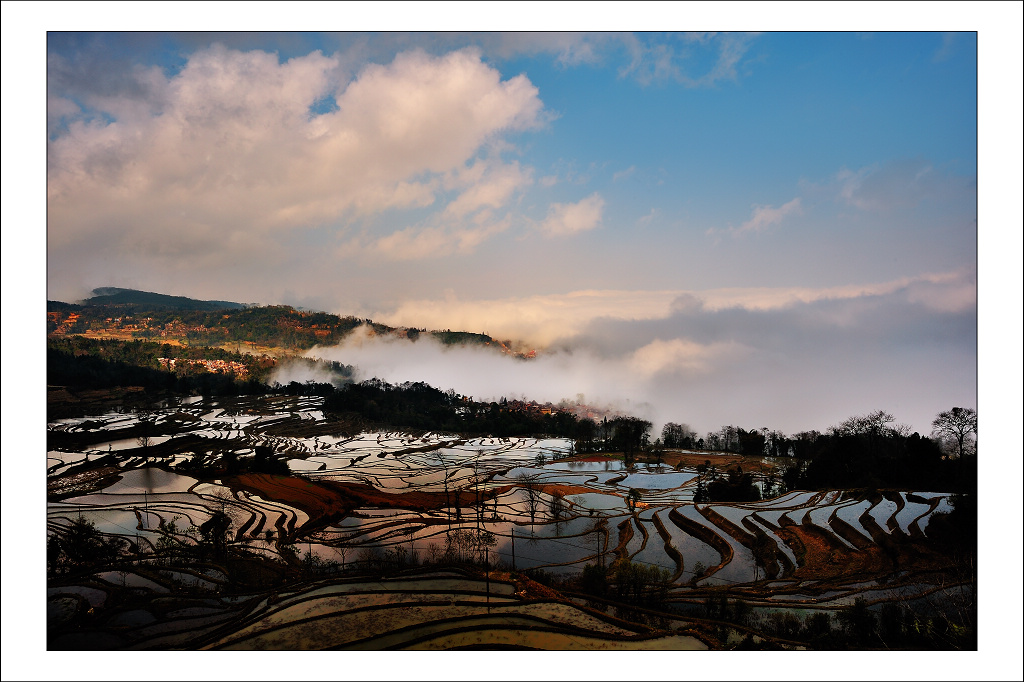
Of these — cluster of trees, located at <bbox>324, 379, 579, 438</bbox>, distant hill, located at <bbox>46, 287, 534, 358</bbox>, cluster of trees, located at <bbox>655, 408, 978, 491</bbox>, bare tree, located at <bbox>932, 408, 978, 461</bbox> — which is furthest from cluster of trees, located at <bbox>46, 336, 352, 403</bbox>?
bare tree, located at <bbox>932, 408, 978, 461</bbox>

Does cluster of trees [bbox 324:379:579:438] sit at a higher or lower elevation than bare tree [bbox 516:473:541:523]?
higher

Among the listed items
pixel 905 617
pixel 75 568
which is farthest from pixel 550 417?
pixel 75 568

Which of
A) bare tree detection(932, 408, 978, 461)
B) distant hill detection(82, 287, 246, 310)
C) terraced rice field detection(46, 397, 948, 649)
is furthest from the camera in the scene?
distant hill detection(82, 287, 246, 310)

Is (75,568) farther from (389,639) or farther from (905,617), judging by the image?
(905,617)

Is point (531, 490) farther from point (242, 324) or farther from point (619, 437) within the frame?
Result: point (242, 324)

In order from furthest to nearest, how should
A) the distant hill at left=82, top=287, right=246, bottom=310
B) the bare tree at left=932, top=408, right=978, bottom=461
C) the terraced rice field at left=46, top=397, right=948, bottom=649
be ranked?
1. the distant hill at left=82, top=287, right=246, bottom=310
2. the bare tree at left=932, top=408, right=978, bottom=461
3. the terraced rice field at left=46, top=397, right=948, bottom=649

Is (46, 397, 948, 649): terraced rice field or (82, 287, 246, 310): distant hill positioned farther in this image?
(82, 287, 246, 310): distant hill

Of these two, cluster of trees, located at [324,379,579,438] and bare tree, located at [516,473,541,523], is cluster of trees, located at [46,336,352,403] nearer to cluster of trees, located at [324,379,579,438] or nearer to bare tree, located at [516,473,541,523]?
cluster of trees, located at [324,379,579,438]
